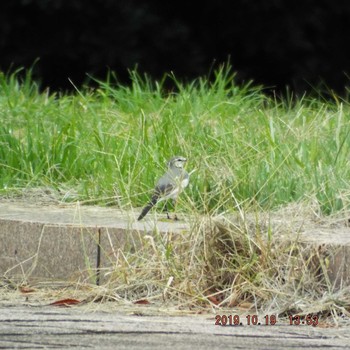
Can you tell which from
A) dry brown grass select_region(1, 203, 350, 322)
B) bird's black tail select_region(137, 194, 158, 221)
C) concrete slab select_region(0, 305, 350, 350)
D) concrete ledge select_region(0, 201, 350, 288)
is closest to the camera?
concrete slab select_region(0, 305, 350, 350)

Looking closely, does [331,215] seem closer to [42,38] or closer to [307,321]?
[307,321]

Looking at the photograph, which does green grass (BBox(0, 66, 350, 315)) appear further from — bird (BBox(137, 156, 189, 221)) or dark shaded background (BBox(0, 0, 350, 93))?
dark shaded background (BBox(0, 0, 350, 93))

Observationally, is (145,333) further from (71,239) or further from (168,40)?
(168,40)

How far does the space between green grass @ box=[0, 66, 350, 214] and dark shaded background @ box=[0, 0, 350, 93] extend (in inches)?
307

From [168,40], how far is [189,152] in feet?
32.6

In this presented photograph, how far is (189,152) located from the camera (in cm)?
598

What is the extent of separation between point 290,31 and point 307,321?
465 inches

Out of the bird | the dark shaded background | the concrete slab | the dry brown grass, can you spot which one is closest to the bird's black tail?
the bird

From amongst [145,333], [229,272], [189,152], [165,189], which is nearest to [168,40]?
[189,152]

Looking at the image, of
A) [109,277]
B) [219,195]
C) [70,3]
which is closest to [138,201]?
[219,195]

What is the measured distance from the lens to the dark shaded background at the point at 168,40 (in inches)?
609

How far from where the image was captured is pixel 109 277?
5.03 meters

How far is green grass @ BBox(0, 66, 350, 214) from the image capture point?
5.56 m

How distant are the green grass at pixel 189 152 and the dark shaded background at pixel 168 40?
7.79 metres
